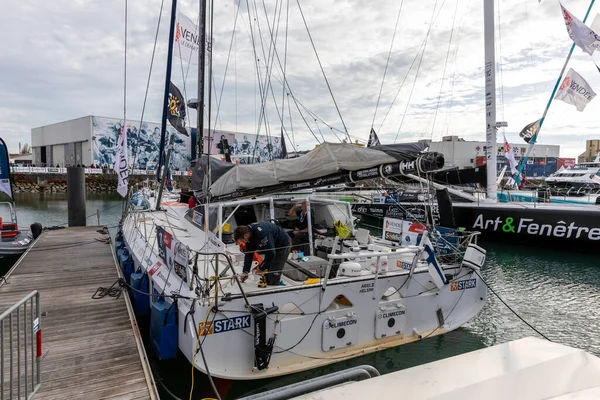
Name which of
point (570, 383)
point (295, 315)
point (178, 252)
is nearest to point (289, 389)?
point (570, 383)

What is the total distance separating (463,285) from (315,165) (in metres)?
3.79

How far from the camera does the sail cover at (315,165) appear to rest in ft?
Result: 18.6

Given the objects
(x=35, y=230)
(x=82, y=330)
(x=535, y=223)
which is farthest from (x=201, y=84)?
(x=535, y=223)

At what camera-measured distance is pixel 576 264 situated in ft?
47.6

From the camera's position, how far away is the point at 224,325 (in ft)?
16.7

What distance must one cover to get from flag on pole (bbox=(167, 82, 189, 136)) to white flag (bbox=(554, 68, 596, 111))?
16172 mm

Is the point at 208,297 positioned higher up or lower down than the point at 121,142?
lower down

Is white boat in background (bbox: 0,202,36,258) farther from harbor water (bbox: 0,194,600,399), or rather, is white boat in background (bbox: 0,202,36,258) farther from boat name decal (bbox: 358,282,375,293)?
boat name decal (bbox: 358,282,375,293)

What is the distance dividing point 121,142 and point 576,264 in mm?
16985

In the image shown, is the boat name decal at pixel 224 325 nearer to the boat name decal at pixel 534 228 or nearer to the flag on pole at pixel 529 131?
the boat name decal at pixel 534 228

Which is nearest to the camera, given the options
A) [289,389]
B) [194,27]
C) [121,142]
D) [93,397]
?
[289,389]

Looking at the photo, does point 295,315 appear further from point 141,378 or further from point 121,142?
point 121,142

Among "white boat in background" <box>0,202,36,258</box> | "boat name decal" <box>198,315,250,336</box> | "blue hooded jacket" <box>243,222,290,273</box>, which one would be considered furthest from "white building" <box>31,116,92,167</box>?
"boat name decal" <box>198,315,250,336</box>

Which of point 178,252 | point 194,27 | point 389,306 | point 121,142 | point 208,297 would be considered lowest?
point 389,306
